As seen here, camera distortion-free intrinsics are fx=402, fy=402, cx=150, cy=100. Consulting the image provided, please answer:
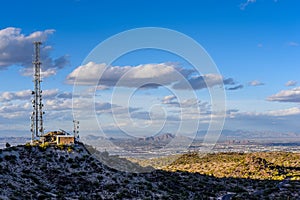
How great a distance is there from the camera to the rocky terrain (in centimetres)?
5000

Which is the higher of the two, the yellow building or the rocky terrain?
the yellow building

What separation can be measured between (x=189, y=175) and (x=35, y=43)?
1706 inches

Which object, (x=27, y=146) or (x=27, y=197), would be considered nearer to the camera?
(x=27, y=197)

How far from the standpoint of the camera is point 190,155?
475 feet

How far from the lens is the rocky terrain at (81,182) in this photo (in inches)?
1969

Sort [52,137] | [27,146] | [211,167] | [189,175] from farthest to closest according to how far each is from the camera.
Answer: [211,167]
[189,175]
[52,137]
[27,146]

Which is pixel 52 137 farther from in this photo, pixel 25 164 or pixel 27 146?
pixel 25 164

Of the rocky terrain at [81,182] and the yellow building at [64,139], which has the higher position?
the yellow building at [64,139]

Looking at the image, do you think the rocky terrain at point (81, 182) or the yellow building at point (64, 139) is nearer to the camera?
the rocky terrain at point (81, 182)

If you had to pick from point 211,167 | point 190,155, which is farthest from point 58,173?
point 190,155

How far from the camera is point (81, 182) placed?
56719 mm

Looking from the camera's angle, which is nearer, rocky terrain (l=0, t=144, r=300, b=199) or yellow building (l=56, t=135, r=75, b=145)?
rocky terrain (l=0, t=144, r=300, b=199)

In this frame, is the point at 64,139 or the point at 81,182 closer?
the point at 81,182

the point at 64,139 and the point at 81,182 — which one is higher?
the point at 64,139
